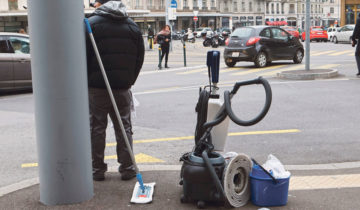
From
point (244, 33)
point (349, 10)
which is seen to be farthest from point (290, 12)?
point (244, 33)

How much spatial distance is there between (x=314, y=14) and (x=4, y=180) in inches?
4635

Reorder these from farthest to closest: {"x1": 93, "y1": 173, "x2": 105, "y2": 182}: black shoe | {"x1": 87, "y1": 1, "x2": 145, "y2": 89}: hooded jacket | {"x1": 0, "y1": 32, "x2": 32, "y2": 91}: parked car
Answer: {"x1": 0, "y1": 32, "x2": 32, "y2": 91}: parked car, {"x1": 93, "y1": 173, "x2": 105, "y2": 182}: black shoe, {"x1": 87, "y1": 1, "x2": 145, "y2": 89}: hooded jacket

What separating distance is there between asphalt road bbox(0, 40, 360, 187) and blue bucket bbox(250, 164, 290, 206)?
165 cm

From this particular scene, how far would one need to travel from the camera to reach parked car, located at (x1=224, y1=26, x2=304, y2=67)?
1989 centimetres

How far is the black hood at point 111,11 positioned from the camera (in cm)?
493

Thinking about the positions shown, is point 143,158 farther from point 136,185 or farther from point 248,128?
point 248,128

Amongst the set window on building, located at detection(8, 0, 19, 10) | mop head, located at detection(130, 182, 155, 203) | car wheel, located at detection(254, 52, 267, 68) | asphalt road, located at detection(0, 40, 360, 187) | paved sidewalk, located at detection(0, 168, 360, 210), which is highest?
window on building, located at detection(8, 0, 19, 10)

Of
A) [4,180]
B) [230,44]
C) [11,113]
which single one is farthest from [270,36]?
[4,180]

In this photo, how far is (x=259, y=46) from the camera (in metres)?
19.9

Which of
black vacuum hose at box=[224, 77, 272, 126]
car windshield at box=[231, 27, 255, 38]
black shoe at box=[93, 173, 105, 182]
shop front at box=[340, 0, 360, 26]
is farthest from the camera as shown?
shop front at box=[340, 0, 360, 26]

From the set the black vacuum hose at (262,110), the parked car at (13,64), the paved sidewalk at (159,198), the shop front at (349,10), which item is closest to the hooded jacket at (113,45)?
the paved sidewalk at (159,198)

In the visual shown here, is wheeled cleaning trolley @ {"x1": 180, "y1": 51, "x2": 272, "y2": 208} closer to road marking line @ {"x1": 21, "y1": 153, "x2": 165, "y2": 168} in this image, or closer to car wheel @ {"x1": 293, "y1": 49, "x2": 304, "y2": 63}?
road marking line @ {"x1": 21, "y1": 153, "x2": 165, "y2": 168}

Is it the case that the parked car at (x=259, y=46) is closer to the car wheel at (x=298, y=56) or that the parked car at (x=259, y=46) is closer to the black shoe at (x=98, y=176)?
the car wheel at (x=298, y=56)

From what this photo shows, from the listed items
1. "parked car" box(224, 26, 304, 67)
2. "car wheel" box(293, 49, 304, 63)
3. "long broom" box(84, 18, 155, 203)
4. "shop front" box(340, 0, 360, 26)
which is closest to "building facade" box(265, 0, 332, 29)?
"shop front" box(340, 0, 360, 26)
